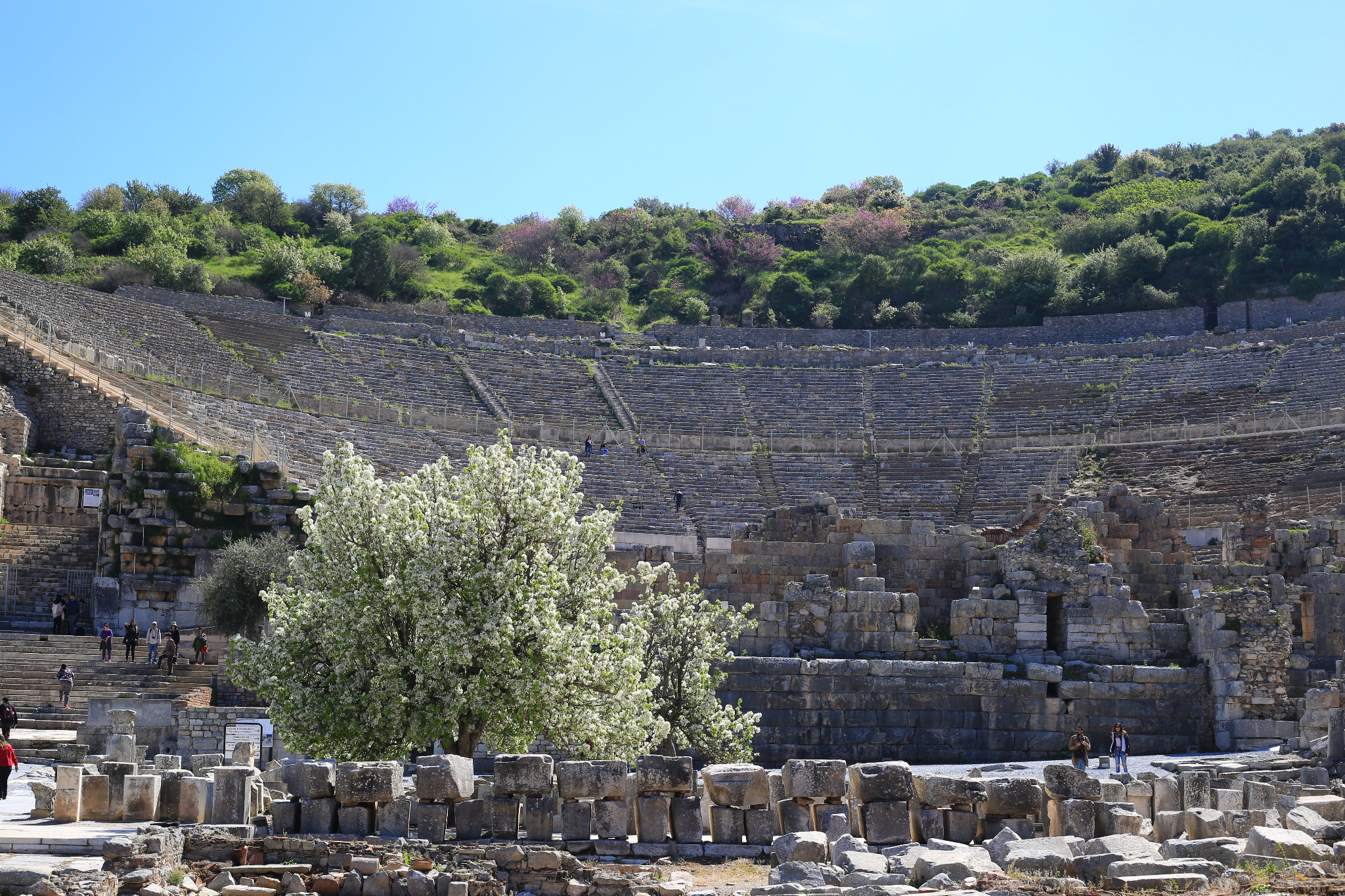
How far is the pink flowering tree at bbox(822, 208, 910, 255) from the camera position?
87.0 metres

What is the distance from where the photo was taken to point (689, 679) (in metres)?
18.5

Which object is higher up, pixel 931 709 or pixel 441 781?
pixel 931 709

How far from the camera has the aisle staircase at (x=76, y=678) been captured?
23156 mm

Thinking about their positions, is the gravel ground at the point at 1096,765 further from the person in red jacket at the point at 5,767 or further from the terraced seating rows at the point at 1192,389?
the terraced seating rows at the point at 1192,389

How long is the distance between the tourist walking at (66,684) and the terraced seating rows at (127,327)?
22446 millimetres

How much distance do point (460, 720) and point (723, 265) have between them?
241 ft

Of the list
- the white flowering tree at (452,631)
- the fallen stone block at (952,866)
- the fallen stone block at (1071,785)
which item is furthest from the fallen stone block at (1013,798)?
the white flowering tree at (452,631)

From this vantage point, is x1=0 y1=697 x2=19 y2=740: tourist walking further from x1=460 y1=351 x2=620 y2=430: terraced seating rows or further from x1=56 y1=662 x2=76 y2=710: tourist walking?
x1=460 y1=351 x2=620 y2=430: terraced seating rows

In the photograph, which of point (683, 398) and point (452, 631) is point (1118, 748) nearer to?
point (452, 631)

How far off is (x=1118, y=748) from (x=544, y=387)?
39953 mm

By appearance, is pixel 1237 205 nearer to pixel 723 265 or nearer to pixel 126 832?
pixel 723 265

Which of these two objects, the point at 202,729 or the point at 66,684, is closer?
the point at 202,729

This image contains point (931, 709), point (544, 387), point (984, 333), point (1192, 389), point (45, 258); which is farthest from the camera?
point (45, 258)

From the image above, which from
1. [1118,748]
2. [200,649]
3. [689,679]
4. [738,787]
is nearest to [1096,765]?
[1118,748]
